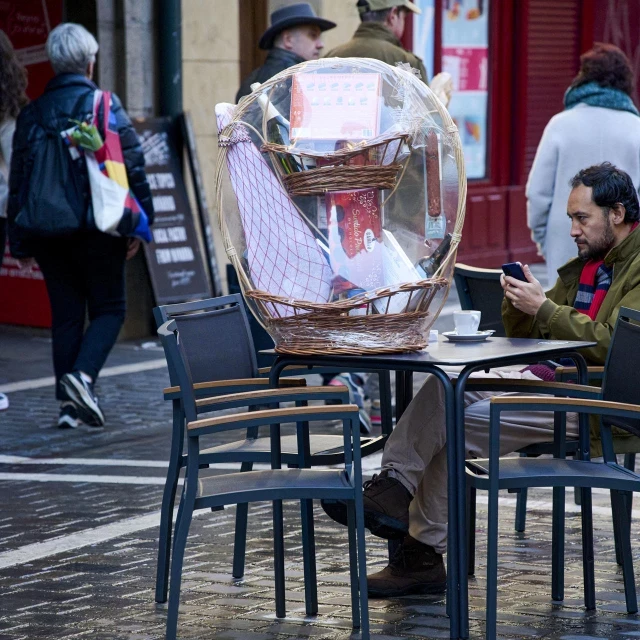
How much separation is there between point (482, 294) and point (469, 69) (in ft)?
29.7

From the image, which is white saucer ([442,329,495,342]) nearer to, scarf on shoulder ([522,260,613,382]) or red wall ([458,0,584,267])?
scarf on shoulder ([522,260,613,382])

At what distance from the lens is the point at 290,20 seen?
26.5 ft

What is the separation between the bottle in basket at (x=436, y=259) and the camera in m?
4.43

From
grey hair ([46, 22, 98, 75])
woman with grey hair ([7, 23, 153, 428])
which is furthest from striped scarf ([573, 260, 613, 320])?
grey hair ([46, 22, 98, 75])

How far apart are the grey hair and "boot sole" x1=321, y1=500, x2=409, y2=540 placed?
3.99 metres

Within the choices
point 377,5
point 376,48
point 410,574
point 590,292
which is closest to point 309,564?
point 410,574

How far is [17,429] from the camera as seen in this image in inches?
305

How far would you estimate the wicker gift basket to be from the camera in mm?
4305

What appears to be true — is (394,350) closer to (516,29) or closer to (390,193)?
(390,193)

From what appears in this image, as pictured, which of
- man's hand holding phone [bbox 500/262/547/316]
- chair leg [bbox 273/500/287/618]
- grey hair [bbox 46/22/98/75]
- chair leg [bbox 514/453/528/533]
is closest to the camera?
chair leg [bbox 273/500/287/618]

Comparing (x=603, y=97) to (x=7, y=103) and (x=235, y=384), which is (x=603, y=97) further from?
(x=235, y=384)

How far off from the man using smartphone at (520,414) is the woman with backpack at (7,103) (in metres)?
3.79

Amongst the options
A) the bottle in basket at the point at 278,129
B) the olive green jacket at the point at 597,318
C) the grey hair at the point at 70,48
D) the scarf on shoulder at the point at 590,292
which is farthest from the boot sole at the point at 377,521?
the grey hair at the point at 70,48

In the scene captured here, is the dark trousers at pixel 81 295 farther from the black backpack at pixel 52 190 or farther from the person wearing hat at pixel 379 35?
the person wearing hat at pixel 379 35
